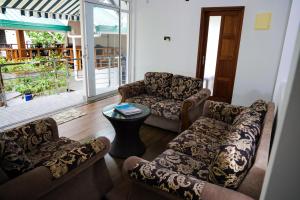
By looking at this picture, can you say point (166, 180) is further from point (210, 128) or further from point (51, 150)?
point (210, 128)

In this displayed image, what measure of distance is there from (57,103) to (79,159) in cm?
334

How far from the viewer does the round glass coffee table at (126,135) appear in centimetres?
245

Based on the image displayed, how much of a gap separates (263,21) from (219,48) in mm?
951

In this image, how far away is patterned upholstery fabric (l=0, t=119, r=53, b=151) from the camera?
71.0 inches

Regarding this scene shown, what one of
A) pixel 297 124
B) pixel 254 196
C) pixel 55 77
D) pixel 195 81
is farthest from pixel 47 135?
pixel 55 77

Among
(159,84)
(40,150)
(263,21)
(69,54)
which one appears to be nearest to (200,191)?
(40,150)

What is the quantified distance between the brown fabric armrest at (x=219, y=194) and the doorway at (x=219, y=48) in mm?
3653

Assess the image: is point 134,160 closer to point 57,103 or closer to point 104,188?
point 104,188

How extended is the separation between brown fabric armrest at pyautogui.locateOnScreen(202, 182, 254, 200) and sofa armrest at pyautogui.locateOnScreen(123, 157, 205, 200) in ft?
0.11

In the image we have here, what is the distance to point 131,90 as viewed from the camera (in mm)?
3584

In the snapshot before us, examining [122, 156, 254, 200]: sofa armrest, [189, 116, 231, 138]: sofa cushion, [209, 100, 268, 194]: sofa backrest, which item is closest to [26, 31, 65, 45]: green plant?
[189, 116, 231, 138]: sofa cushion

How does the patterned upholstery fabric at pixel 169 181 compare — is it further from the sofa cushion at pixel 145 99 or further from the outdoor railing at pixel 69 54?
the outdoor railing at pixel 69 54

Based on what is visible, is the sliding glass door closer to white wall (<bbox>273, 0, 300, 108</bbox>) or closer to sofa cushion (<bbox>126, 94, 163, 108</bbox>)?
sofa cushion (<bbox>126, 94, 163, 108</bbox>)

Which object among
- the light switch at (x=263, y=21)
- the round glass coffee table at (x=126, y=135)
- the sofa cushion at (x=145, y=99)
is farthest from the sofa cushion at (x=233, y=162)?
the light switch at (x=263, y=21)
